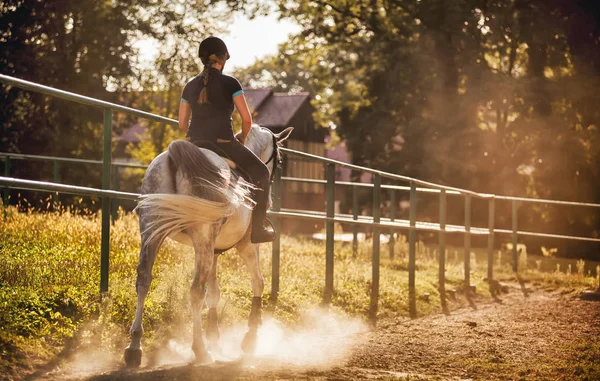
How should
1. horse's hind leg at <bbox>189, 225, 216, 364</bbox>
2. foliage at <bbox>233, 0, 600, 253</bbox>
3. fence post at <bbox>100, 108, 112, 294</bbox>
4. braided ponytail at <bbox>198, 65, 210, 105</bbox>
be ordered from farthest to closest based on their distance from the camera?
1. foliage at <bbox>233, 0, 600, 253</bbox>
2. fence post at <bbox>100, 108, 112, 294</bbox>
3. braided ponytail at <bbox>198, 65, 210, 105</bbox>
4. horse's hind leg at <bbox>189, 225, 216, 364</bbox>

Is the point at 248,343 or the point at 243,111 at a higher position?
the point at 243,111

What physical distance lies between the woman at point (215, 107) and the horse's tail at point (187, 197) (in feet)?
1.13

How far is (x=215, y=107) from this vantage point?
5832 millimetres

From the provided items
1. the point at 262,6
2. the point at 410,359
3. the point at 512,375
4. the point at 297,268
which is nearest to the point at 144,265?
the point at 410,359

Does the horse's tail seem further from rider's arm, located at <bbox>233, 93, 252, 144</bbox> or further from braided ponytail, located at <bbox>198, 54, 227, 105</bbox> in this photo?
rider's arm, located at <bbox>233, 93, 252, 144</bbox>

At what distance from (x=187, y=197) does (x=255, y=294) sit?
1.48 metres

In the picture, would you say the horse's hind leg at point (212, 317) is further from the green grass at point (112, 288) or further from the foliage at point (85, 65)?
the foliage at point (85, 65)

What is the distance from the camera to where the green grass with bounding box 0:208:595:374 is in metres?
5.49

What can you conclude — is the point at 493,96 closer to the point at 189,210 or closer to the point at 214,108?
the point at 214,108

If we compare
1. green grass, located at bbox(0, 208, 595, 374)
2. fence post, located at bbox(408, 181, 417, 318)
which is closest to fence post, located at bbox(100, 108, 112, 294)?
green grass, located at bbox(0, 208, 595, 374)

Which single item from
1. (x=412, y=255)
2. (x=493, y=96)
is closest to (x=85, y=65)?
(x=493, y=96)

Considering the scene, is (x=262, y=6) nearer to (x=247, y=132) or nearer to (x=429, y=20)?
(x=429, y=20)

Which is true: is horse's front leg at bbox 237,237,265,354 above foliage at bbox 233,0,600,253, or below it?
below

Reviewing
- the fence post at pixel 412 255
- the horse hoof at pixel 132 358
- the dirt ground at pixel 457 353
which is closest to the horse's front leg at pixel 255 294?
the dirt ground at pixel 457 353
